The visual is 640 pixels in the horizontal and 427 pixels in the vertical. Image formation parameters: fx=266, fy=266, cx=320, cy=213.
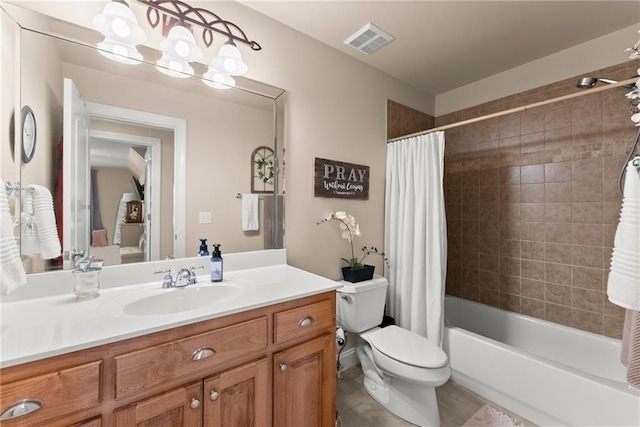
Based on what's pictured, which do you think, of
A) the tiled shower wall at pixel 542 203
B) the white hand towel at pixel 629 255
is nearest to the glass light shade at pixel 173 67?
the white hand towel at pixel 629 255

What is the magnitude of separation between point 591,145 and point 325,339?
2321 mm

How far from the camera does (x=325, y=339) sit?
1.23m

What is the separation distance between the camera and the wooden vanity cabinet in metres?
0.69

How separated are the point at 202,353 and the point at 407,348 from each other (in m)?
1.19

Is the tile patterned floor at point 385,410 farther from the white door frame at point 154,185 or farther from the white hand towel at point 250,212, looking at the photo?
the white door frame at point 154,185

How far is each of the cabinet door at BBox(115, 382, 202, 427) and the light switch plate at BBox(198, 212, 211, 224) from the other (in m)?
0.80

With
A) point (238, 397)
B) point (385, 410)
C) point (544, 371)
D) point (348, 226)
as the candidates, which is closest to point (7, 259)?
point (238, 397)

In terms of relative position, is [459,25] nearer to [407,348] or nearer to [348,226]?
[348,226]

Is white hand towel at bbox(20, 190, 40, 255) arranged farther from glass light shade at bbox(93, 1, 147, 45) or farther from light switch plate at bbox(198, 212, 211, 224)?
glass light shade at bbox(93, 1, 147, 45)

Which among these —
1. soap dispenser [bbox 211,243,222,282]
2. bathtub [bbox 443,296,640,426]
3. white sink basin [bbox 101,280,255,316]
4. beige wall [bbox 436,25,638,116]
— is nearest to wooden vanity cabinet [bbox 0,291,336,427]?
white sink basin [bbox 101,280,255,316]

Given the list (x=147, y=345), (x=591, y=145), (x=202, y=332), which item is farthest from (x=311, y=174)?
(x=591, y=145)

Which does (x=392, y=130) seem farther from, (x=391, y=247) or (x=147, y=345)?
(x=147, y=345)

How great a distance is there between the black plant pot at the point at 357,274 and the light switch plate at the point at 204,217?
3.24 ft

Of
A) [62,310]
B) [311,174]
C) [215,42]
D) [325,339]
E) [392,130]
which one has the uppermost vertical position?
[215,42]
